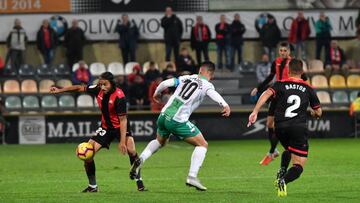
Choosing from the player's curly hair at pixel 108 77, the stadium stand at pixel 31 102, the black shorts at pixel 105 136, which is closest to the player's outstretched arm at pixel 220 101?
the player's curly hair at pixel 108 77

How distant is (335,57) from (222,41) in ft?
13.4

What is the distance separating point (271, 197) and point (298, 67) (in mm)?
1843

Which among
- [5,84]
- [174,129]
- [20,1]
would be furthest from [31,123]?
[174,129]

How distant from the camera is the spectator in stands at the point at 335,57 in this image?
34219mm

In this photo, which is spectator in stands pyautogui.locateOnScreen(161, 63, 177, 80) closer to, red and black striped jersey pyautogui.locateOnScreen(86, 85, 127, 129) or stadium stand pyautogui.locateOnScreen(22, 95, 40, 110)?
stadium stand pyautogui.locateOnScreen(22, 95, 40, 110)

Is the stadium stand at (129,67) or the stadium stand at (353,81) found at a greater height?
the stadium stand at (129,67)

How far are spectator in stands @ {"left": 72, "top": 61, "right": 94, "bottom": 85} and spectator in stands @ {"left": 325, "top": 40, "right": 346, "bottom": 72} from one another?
8.58 m

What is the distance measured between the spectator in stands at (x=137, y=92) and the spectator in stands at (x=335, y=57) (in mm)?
7169

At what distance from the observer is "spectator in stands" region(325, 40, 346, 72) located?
34.2m

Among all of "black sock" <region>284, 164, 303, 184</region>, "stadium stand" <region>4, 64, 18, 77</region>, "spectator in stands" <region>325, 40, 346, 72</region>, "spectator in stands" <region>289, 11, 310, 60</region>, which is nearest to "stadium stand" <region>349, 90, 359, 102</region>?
"spectator in stands" <region>325, 40, 346, 72</region>

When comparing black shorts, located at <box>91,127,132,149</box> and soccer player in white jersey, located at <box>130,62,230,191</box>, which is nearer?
soccer player in white jersey, located at <box>130,62,230,191</box>

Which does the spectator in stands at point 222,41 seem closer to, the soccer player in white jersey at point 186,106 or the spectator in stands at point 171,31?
the spectator in stands at point 171,31

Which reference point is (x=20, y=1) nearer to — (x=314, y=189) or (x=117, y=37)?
(x=117, y=37)

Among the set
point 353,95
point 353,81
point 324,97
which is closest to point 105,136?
point 324,97
